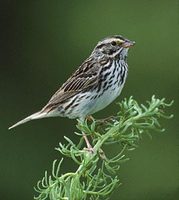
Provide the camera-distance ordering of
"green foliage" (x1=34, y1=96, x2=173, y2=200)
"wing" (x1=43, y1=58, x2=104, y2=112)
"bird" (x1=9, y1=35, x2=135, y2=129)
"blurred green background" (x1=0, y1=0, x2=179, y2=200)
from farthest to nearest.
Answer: "blurred green background" (x1=0, y1=0, x2=179, y2=200)
"wing" (x1=43, y1=58, x2=104, y2=112)
"bird" (x1=9, y1=35, x2=135, y2=129)
"green foliage" (x1=34, y1=96, x2=173, y2=200)

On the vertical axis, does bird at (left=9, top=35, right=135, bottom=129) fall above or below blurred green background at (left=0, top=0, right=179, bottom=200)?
below

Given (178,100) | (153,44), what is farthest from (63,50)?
(178,100)

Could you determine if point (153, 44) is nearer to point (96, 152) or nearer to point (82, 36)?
point (82, 36)

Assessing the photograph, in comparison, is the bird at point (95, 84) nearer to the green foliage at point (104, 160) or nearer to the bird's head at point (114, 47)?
the bird's head at point (114, 47)

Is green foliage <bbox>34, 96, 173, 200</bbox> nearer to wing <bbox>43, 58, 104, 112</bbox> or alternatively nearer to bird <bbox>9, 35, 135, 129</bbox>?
bird <bbox>9, 35, 135, 129</bbox>

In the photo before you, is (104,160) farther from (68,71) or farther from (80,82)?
(68,71)

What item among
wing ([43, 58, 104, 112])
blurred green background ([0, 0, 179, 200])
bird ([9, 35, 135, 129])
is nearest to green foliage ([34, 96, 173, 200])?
bird ([9, 35, 135, 129])
